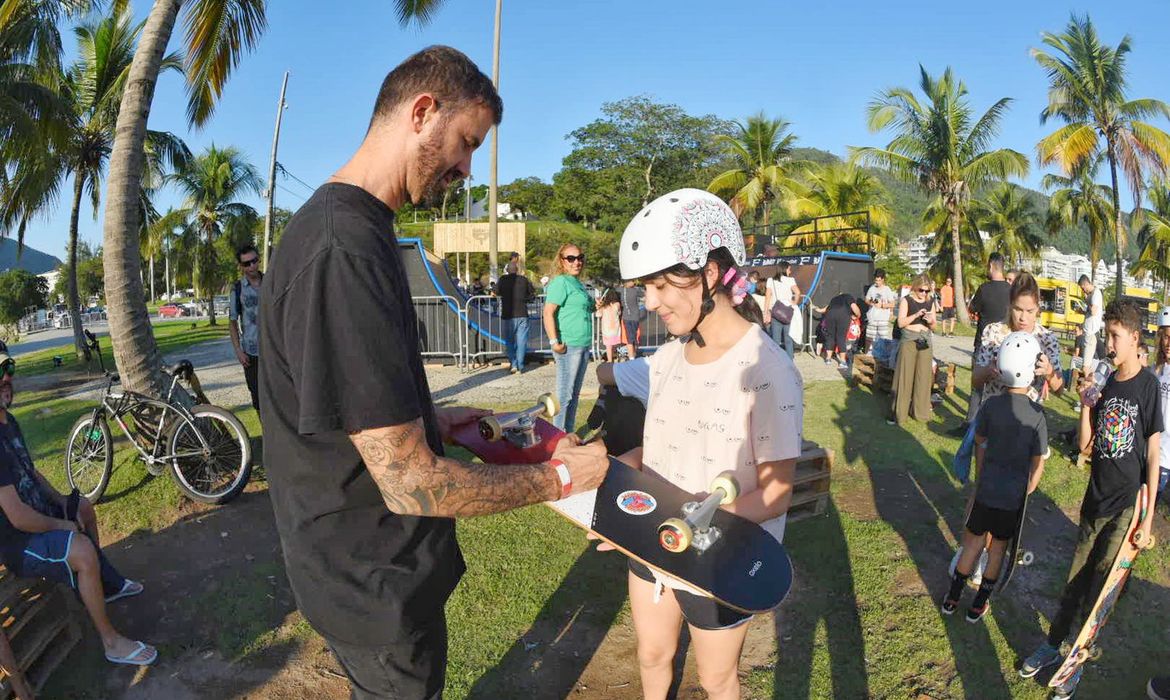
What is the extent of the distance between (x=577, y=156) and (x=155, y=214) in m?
39.2

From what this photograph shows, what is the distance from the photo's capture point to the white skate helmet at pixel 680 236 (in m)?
2.06

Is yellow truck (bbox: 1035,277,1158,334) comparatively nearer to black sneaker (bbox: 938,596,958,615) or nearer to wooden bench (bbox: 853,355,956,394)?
wooden bench (bbox: 853,355,956,394)

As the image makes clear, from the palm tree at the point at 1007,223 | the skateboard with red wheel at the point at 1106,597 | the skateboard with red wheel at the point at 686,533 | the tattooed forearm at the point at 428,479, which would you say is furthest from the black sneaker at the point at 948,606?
the palm tree at the point at 1007,223

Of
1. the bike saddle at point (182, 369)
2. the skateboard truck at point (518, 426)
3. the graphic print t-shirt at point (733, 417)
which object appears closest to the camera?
the graphic print t-shirt at point (733, 417)

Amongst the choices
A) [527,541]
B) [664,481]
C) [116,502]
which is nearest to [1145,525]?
[664,481]

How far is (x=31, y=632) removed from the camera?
3387 millimetres

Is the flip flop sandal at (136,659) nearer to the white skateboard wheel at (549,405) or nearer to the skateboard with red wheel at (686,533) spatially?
the skateboard with red wheel at (686,533)

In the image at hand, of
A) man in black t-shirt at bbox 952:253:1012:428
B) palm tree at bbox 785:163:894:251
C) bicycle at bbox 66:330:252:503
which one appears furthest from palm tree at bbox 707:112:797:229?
bicycle at bbox 66:330:252:503

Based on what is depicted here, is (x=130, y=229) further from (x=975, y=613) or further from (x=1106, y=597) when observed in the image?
(x=1106, y=597)

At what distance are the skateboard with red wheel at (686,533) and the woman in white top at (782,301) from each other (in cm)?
962

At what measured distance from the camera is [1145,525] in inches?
126

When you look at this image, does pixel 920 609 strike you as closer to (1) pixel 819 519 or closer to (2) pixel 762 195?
(1) pixel 819 519

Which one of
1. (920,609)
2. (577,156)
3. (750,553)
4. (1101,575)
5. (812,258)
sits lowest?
(920,609)

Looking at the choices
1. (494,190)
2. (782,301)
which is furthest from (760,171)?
(782,301)
